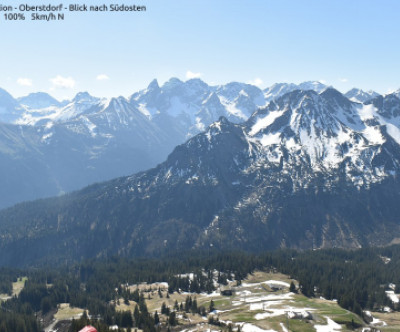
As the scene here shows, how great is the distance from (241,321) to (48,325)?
88.8m

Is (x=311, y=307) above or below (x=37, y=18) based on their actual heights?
below

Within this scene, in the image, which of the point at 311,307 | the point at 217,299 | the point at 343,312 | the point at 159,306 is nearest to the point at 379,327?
the point at 343,312

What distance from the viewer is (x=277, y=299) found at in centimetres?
18412

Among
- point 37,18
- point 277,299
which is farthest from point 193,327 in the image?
point 37,18

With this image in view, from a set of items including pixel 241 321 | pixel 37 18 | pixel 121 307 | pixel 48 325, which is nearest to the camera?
pixel 37 18

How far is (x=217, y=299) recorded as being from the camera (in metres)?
193

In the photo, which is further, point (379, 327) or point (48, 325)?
point (48, 325)

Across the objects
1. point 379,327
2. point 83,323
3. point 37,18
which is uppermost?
point 37,18

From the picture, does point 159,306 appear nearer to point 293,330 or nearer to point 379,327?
point 293,330

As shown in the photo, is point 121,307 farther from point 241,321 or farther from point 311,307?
point 311,307

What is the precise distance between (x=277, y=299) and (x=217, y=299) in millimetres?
29033

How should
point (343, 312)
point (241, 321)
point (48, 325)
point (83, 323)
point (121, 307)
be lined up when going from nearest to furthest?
point (83, 323)
point (241, 321)
point (343, 312)
point (48, 325)
point (121, 307)

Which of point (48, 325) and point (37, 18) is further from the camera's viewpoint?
point (48, 325)

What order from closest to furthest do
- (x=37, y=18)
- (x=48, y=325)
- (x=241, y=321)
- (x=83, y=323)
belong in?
(x=83, y=323) < (x=37, y=18) < (x=241, y=321) < (x=48, y=325)
